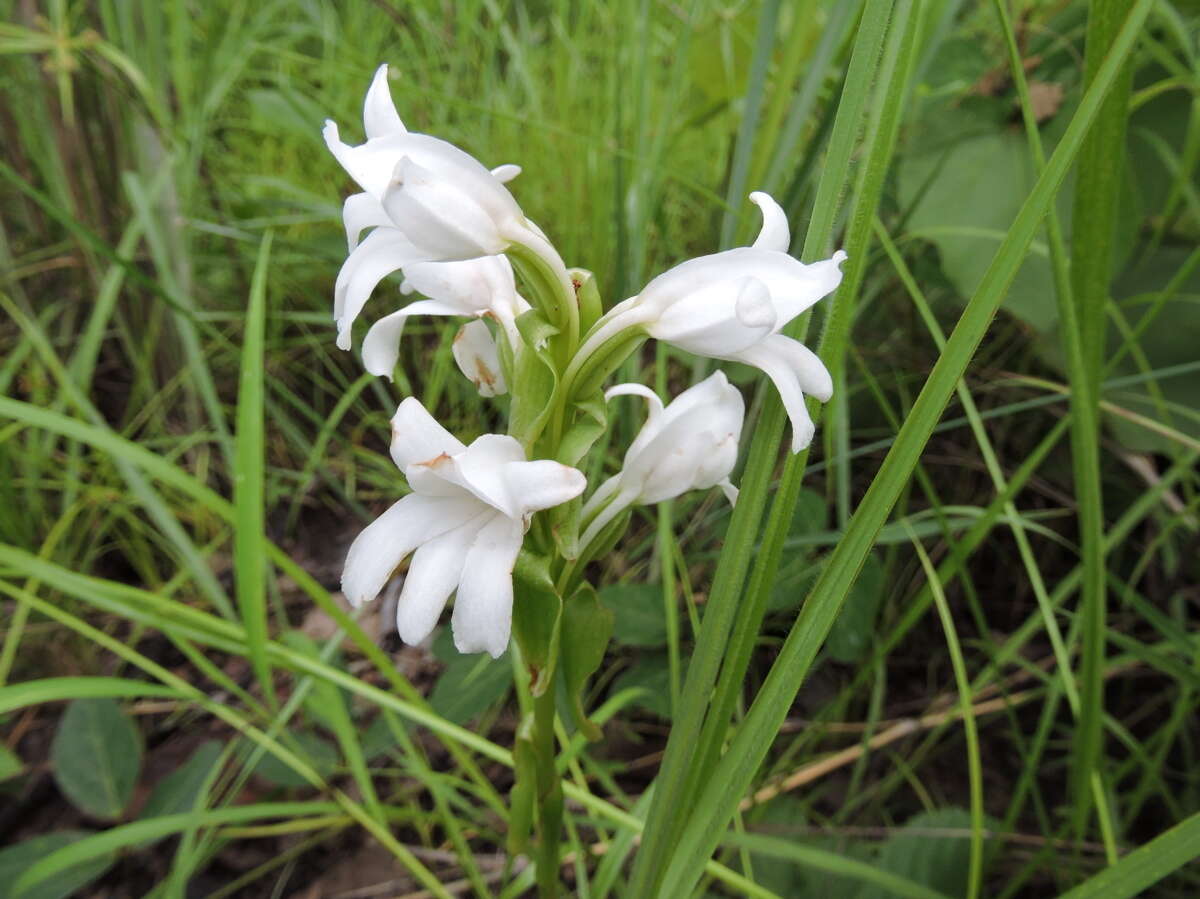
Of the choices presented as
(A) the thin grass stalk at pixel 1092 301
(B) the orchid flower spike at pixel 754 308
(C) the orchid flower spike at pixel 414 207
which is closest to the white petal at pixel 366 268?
(C) the orchid flower spike at pixel 414 207

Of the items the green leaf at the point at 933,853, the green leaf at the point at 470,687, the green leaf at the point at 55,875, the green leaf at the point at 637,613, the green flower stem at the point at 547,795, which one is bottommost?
the green leaf at the point at 55,875

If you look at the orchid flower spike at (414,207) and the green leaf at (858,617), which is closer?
the orchid flower spike at (414,207)

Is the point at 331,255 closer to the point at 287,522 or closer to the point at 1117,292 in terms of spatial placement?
the point at 287,522

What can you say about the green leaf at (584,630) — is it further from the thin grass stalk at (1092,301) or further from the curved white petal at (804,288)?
the thin grass stalk at (1092,301)

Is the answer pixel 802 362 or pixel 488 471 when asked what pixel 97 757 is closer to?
pixel 488 471

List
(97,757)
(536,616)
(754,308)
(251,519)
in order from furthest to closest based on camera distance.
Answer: (97,757), (251,519), (536,616), (754,308)

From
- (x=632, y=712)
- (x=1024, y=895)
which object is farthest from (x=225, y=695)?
(x=1024, y=895)

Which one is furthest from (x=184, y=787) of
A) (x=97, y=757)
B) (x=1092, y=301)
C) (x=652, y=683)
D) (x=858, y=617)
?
(x=1092, y=301)
